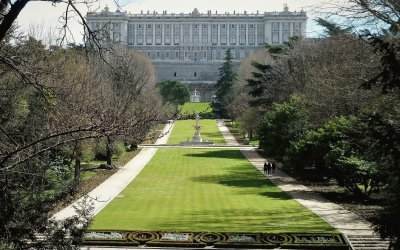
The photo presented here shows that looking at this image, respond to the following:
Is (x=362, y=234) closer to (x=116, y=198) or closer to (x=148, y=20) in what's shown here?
(x=116, y=198)

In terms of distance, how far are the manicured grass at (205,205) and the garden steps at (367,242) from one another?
1.51 m

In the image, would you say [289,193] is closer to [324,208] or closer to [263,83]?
[324,208]

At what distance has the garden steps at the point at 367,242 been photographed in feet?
50.6

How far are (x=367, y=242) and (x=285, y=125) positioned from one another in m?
20.6

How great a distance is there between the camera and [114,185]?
30.0 meters

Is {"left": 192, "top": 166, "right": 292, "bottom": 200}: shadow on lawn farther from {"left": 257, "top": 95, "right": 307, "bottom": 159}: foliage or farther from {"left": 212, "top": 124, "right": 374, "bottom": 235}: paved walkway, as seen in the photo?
{"left": 257, "top": 95, "right": 307, "bottom": 159}: foliage

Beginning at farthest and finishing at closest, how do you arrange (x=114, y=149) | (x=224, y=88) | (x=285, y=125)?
1. (x=224, y=88)
2. (x=114, y=149)
3. (x=285, y=125)

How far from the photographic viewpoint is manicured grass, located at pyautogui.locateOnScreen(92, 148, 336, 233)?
18.7 meters

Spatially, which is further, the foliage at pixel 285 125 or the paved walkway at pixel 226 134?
the paved walkway at pixel 226 134

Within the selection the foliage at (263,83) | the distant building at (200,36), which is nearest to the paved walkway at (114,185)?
the foliage at (263,83)

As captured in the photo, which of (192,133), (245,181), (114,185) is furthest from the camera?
(192,133)

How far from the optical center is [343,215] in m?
20.8

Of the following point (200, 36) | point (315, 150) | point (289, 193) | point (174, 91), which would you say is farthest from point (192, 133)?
point (200, 36)

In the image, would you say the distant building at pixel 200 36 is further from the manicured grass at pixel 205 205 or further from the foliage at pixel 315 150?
the foliage at pixel 315 150
